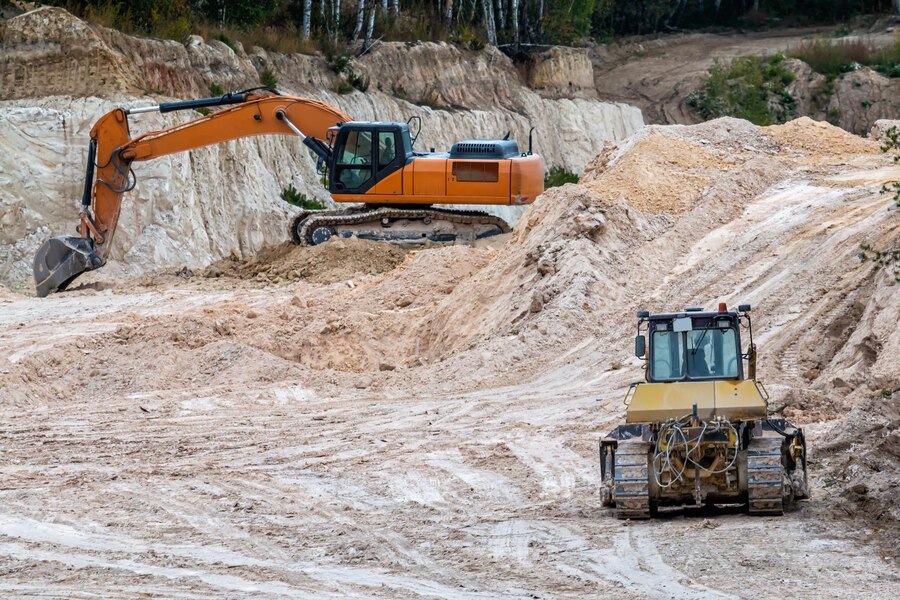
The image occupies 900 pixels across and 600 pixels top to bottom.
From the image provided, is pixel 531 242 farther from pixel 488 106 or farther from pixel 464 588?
pixel 488 106

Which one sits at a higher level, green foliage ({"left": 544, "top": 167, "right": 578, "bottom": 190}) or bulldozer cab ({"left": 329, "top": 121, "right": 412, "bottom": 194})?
bulldozer cab ({"left": 329, "top": 121, "right": 412, "bottom": 194})

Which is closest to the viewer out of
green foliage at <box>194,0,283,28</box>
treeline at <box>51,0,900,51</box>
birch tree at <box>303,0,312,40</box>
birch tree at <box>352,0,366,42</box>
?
treeline at <box>51,0,900,51</box>

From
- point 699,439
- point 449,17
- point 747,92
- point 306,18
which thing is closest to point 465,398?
point 699,439

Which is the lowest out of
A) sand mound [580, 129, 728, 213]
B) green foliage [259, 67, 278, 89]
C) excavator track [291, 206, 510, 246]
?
excavator track [291, 206, 510, 246]

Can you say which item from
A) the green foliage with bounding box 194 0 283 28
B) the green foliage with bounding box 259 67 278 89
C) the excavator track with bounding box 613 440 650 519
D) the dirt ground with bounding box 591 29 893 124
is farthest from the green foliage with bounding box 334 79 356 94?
the excavator track with bounding box 613 440 650 519

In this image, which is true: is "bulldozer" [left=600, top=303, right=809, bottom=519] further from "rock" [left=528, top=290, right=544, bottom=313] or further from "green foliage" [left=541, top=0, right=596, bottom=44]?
"green foliage" [left=541, top=0, right=596, bottom=44]

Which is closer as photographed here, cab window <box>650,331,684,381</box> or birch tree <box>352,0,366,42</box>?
cab window <box>650,331,684,381</box>

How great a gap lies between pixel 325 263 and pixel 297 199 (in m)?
6.94

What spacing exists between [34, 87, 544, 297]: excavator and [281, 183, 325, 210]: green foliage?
17.0ft

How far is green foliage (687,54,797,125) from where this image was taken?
159ft

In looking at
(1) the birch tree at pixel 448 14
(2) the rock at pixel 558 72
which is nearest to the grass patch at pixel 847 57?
(2) the rock at pixel 558 72

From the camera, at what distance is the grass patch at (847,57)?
167 ft

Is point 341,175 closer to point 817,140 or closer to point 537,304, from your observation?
point 537,304

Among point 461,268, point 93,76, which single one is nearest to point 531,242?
point 461,268
